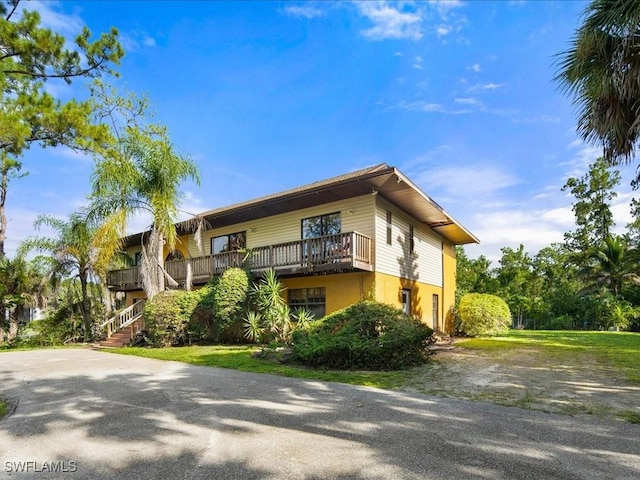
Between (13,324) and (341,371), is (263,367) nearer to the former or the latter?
(341,371)

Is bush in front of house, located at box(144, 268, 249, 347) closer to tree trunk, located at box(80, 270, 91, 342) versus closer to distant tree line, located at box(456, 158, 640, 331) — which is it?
tree trunk, located at box(80, 270, 91, 342)

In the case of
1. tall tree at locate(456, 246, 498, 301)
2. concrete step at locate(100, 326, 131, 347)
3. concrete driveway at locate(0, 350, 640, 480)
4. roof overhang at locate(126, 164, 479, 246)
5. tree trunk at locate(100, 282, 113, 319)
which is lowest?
concrete step at locate(100, 326, 131, 347)

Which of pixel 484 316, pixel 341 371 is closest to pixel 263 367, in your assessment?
pixel 341 371

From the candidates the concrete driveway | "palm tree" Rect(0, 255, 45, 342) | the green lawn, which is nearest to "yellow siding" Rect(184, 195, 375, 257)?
the green lawn

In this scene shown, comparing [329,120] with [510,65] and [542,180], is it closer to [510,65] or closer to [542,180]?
[510,65]

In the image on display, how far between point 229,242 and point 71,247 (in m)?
7.01

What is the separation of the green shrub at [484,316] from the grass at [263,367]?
11.9 meters

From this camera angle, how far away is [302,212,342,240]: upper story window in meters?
15.0

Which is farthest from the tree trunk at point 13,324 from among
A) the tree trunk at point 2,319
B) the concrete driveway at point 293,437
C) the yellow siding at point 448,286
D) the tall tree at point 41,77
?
the yellow siding at point 448,286

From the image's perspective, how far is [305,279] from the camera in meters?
15.2

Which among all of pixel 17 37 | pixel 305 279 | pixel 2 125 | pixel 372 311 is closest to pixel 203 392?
pixel 372 311

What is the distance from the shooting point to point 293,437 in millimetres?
4258

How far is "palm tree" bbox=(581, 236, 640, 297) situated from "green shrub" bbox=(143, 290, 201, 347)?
1141 inches

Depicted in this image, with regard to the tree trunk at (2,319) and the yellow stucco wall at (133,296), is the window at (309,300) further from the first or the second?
the tree trunk at (2,319)
